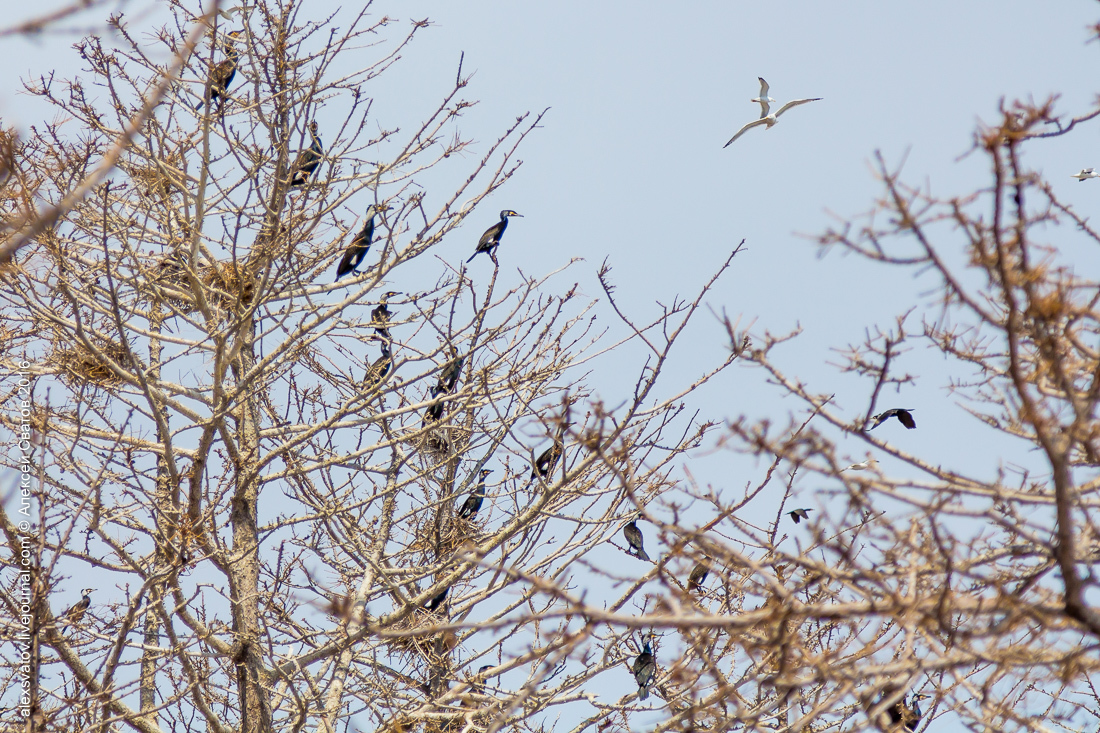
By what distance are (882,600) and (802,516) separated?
402 cm

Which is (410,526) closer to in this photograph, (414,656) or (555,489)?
(414,656)

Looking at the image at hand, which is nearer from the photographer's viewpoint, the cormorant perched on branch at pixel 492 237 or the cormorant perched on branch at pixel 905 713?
the cormorant perched on branch at pixel 905 713

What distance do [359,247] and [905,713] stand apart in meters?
4.71

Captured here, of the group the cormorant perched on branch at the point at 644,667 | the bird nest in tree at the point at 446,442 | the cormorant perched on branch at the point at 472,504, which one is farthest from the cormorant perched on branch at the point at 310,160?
the cormorant perched on branch at the point at 644,667

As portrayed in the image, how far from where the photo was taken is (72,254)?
6.42 meters

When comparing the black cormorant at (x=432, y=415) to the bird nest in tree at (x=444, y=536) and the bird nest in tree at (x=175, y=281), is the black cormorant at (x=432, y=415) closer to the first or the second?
the bird nest in tree at (x=444, y=536)

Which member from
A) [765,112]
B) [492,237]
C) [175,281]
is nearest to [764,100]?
[765,112]

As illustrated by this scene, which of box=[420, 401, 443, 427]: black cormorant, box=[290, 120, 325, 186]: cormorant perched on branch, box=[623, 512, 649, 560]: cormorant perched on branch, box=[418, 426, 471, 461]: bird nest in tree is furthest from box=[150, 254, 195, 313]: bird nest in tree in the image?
box=[623, 512, 649, 560]: cormorant perched on branch

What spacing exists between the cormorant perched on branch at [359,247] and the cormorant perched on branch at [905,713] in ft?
15.0

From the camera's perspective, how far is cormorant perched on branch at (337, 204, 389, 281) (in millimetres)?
6730

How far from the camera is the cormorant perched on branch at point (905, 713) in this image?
3816 mm

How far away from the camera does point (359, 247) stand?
673cm

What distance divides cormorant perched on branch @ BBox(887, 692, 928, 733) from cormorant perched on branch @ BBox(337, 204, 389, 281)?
457 cm

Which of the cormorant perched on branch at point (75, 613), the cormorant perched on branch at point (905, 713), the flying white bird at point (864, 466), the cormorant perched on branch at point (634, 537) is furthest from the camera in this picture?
the cormorant perched on branch at point (634, 537)
